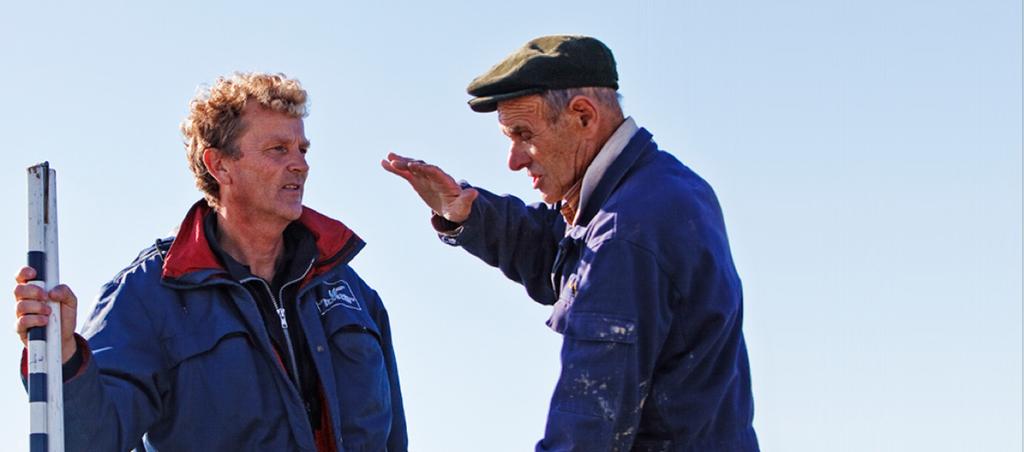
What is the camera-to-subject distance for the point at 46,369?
16.8 feet

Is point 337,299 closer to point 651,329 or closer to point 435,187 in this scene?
point 435,187

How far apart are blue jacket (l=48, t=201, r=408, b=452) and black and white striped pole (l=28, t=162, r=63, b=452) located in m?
0.76

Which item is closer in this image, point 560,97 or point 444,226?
point 560,97

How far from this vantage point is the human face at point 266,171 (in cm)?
674

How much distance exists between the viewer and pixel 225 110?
686cm

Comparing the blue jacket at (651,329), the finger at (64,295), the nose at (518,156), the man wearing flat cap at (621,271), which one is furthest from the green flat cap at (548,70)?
the finger at (64,295)

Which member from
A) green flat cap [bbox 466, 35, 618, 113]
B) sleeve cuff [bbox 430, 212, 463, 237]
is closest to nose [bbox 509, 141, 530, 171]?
green flat cap [bbox 466, 35, 618, 113]

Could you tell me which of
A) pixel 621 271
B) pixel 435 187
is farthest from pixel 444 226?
pixel 621 271

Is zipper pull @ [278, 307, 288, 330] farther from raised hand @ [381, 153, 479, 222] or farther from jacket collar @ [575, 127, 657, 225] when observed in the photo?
jacket collar @ [575, 127, 657, 225]

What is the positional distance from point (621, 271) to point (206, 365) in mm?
2214

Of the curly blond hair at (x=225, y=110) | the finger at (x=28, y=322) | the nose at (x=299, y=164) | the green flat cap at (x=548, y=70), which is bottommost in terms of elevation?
the finger at (x=28, y=322)

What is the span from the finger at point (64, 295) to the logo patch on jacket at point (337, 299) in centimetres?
164

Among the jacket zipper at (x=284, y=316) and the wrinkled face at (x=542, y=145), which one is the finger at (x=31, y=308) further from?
the wrinkled face at (x=542, y=145)

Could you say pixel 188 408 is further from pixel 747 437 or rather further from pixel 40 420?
pixel 747 437
